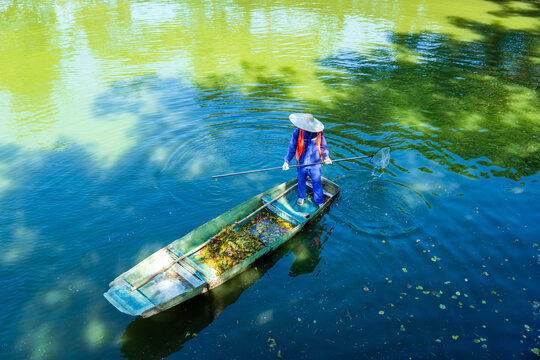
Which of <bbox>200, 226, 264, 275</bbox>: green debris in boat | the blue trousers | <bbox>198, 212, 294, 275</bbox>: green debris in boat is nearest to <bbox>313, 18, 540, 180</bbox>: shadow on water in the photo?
the blue trousers

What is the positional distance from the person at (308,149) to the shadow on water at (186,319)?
2175 mm

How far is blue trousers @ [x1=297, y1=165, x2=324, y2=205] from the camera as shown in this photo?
981cm

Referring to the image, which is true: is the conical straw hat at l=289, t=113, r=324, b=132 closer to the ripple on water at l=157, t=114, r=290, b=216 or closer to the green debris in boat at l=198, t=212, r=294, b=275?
the green debris in boat at l=198, t=212, r=294, b=275

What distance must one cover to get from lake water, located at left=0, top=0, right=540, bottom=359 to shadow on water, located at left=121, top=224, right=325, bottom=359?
3cm

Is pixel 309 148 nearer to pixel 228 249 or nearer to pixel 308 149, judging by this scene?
pixel 308 149

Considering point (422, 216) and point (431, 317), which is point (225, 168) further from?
point (431, 317)

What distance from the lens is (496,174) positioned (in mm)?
11789

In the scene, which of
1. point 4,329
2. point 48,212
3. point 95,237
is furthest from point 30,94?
point 4,329

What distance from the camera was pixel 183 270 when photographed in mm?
7723

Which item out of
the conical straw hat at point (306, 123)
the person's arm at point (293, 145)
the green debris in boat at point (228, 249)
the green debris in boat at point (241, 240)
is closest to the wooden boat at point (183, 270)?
the green debris in boat at point (241, 240)

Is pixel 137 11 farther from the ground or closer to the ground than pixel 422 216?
farther from the ground

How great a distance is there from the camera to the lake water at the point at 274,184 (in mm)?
7242

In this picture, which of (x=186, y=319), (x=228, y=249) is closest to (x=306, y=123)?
(x=228, y=249)

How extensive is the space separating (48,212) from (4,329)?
3.92 meters
